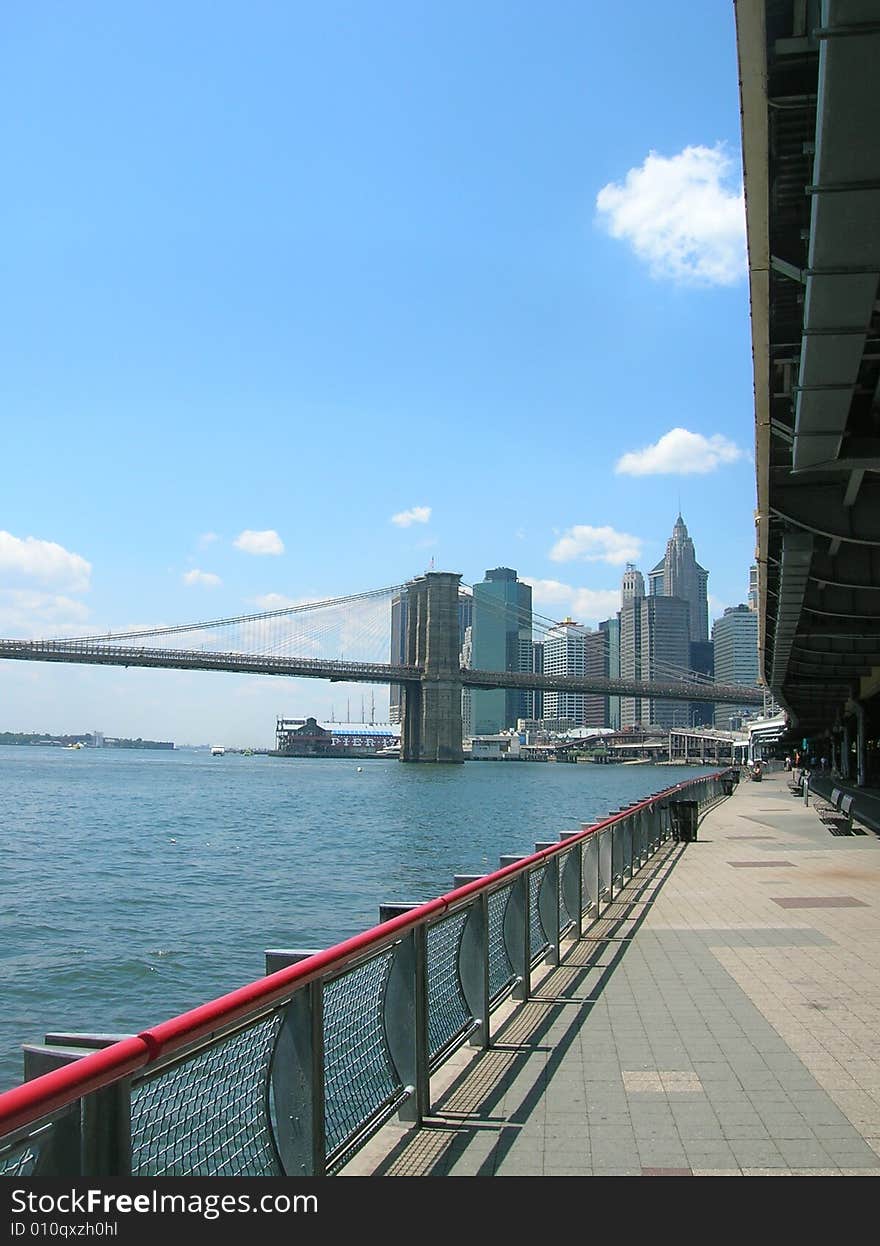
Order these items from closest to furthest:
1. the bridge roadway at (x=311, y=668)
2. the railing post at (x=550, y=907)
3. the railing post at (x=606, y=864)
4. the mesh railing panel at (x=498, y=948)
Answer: the mesh railing panel at (x=498, y=948), the railing post at (x=550, y=907), the railing post at (x=606, y=864), the bridge roadway at (x=311, y=668)

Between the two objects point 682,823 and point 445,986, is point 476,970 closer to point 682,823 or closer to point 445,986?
point 445,986

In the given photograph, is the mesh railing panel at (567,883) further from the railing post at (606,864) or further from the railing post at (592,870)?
the railing post at (606,864)

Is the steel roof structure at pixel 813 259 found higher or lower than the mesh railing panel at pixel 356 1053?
higher

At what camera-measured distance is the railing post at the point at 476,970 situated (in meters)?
5.82

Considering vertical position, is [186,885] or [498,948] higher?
[498,948]

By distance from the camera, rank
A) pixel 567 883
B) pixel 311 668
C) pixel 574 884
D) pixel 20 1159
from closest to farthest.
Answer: pixel 20 1159
pixel 567 883
pixel 574 884
pixel 311 668

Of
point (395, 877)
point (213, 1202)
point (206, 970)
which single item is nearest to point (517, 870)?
point (213, 1202)

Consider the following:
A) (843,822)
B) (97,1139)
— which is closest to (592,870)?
(97,1139)

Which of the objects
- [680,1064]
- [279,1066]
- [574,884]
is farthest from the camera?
[574,884]

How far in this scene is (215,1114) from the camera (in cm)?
351

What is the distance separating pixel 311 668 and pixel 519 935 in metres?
83.5

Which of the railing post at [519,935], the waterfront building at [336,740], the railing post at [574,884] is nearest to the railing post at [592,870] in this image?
the railing post at [574,884]

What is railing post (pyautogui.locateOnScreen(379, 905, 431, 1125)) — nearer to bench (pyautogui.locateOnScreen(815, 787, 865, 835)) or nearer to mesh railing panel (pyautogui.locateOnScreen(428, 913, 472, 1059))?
mesh railing panel (pyautogui.locateOnScreen(428, 913, 472, 1059))

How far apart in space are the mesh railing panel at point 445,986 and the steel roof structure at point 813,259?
4.19 meters
